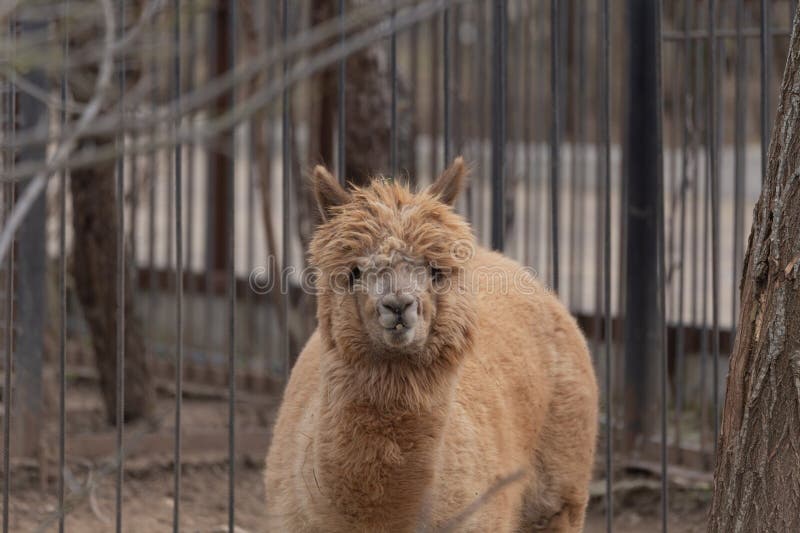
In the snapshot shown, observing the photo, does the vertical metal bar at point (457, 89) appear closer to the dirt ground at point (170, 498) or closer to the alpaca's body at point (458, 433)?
the dirt ground at point (170, 498)

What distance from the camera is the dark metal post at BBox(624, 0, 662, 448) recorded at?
679cm

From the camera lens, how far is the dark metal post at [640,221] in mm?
6789

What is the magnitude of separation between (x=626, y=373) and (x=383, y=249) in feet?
11.7

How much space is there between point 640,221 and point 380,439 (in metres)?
3.60

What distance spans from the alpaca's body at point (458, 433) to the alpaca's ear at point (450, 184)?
0.29 m

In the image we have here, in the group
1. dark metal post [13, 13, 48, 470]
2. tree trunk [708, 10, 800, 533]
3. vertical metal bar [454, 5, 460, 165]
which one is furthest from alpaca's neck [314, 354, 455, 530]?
vertical metal bar [454, 5, 460, 165]

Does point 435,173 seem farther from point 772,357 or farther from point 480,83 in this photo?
point 772,357

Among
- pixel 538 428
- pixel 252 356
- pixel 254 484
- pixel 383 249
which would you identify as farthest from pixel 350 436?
pixel 252 356

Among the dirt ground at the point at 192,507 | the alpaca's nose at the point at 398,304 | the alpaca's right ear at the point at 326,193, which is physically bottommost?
the dirt ground at the point at 192,507

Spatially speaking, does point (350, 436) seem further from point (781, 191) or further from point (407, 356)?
point (781, 191)

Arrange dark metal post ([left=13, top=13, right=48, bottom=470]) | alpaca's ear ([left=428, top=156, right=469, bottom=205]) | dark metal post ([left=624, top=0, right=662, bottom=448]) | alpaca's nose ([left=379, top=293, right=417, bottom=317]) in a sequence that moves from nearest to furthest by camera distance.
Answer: alpaca's nose ([left=379, top=293, right=417, bottom=317])
alpaca's ear ([left=428, top=156, right=469, bottom=205])
dark metal post ([left=13, top=13, right=48, bottom=470])
dark metal post ([left=624, top=0, right=662, bottom=448])

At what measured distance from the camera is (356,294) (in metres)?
3.79

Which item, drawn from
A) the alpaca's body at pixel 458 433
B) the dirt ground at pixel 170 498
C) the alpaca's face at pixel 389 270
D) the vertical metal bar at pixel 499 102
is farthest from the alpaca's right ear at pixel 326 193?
the dirt ground at pixel 170 498

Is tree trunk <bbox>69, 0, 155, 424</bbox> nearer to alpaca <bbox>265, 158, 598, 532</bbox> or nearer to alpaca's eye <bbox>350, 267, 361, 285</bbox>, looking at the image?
alpaca <bbox>265, 158, 598, 532</bbox>
